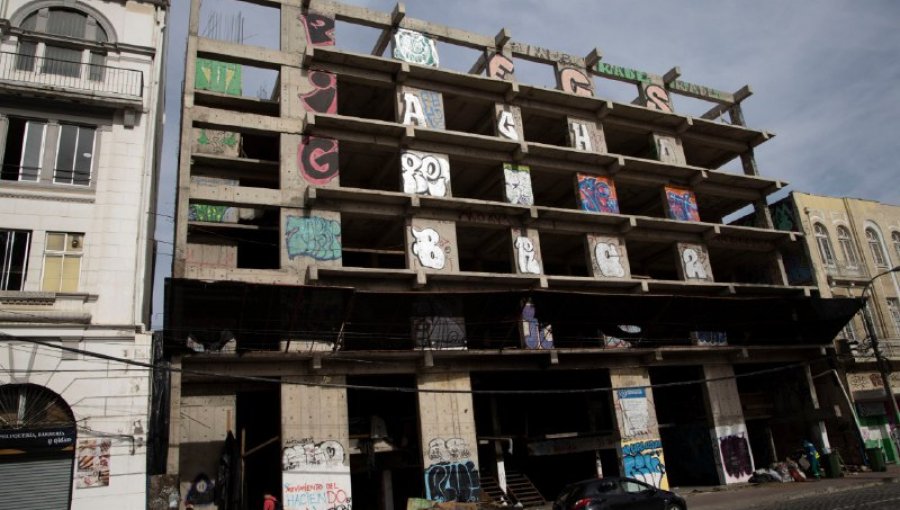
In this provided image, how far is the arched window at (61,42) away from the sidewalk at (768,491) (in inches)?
1028

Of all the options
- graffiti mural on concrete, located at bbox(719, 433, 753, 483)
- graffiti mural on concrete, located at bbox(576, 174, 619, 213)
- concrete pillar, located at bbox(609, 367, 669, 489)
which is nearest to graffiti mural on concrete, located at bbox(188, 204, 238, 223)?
graffiti mural on concrete, located at bbox(576, 174, 619, 213)

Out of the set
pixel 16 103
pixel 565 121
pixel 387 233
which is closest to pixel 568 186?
pixel 565 121

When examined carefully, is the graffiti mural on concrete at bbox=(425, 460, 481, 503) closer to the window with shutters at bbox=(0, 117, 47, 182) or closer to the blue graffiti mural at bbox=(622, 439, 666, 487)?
the blue graffiti mural at bbox=(622, 439, 666, 487)

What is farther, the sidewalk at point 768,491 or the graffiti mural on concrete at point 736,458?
the graffiti mural on concrete at point 736,458

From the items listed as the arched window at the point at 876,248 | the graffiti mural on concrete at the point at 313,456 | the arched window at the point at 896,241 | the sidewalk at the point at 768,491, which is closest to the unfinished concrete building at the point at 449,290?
the graffiti mural on concrete at the point at 313,456

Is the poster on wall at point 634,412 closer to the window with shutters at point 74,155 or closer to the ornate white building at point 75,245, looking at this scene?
the ornate white building at point 75,245

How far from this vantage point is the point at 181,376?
68.7 ft

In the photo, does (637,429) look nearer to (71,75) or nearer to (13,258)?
(13,258)

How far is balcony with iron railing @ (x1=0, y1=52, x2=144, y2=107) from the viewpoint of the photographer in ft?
64.6

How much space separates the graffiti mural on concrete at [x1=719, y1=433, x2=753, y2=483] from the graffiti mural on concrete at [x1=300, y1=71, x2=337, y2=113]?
2373 cm

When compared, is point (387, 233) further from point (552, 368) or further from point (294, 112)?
point (552, 368)

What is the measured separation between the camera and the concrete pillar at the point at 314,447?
20812 millimetres

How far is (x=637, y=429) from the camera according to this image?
27234mm

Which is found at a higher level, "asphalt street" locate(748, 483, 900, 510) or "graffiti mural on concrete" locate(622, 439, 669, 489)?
"graffiti mural on concrete" locate(622, 439, 669, 489)
